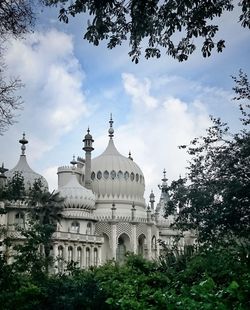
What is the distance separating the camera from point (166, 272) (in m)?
13.1

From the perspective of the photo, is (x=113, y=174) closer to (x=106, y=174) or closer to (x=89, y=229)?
(x=106, y=174)

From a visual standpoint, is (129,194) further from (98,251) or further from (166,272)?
(166,272)

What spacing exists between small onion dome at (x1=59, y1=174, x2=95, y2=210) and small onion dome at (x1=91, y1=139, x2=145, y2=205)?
3.61m

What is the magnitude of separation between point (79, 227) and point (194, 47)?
1563 inches

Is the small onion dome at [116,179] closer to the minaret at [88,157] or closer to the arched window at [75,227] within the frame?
the minaret at [88,157]

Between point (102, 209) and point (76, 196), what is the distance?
15.1ft

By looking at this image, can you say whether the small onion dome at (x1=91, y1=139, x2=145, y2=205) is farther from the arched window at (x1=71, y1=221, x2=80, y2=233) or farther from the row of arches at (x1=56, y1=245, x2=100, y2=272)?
the row of arches at (x1=56, y1=245, x2=100, y2=272)

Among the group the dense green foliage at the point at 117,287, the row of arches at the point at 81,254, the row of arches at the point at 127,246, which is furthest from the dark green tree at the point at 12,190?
the row of arches at the point at 127,246

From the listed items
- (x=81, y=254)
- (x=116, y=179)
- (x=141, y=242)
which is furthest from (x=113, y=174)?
(x=81, y=254)

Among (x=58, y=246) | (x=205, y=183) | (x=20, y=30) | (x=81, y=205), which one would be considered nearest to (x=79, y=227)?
(x=81, y=205)

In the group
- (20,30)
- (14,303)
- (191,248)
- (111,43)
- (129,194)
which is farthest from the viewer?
(129,194)

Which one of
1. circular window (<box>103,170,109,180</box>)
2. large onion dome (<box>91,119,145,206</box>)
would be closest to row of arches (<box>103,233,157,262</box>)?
large onion dome (<box>91,119,145,206</box>)

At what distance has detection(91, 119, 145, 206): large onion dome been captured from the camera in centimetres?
5328

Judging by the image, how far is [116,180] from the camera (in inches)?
2111
